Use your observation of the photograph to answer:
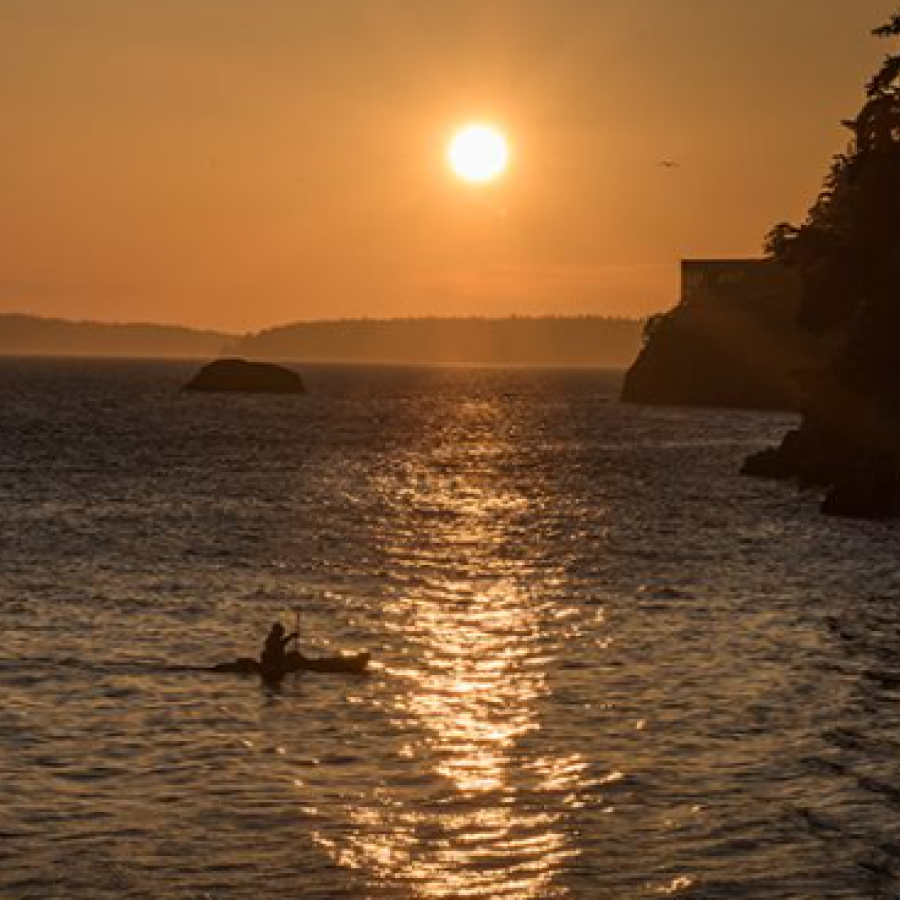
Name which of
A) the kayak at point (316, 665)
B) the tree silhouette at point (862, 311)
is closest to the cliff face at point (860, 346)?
the tree silhouette at point (862, 311)

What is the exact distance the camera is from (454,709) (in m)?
38.3

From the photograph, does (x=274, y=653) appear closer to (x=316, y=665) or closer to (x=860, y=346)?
(x=316, y=665)

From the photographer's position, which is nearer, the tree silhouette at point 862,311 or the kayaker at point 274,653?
the kayaker at point 274,653

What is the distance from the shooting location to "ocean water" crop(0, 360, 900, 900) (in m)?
27.2

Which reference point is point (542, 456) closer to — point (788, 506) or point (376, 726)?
point (788, 506)

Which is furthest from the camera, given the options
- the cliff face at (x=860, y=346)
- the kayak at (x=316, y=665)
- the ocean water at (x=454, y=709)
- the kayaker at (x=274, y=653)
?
the cliff face at (x=860, y=346)

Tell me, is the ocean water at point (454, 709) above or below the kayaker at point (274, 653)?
below

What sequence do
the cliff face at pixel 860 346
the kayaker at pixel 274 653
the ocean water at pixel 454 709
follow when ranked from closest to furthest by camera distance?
the ocean water at pixel 454 709 < the kayaker at pixel 274 653 < the cliff face at pixel 860 346

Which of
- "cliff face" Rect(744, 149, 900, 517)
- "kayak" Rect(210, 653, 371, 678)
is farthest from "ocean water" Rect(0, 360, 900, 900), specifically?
"cliff face" Rect(744, 149, 900, 517)

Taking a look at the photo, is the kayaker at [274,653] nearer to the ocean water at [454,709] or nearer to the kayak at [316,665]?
the kayak at [316,665]

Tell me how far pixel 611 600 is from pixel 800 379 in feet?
171

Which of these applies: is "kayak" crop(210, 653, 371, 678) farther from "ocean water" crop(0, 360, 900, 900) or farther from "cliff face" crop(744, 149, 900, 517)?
"cliff face" crop(744, 149, 900, 517)

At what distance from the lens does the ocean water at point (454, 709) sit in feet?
89.3

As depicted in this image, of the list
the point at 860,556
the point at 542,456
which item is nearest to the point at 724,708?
the point at 860,556
